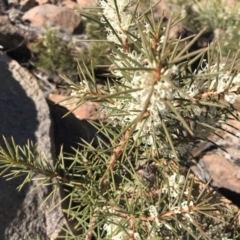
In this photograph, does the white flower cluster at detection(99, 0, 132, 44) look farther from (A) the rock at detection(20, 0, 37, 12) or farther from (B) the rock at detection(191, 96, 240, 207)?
(A) the rock at detection(20, 0, 37, 12)

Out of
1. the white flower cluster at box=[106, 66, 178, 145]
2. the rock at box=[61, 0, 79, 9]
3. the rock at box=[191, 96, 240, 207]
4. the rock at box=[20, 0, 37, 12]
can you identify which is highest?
the white flower cluster at box=[106, 66, 178, 145]

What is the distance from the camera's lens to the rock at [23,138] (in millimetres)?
2312

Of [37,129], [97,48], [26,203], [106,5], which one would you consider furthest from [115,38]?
[97,48]

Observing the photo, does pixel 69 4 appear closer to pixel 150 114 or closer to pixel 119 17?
pixel 119 17

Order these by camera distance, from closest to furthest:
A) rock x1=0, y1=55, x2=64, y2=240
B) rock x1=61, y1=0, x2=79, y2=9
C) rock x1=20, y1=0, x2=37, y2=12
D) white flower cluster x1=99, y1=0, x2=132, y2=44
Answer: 1. white flower cluster x1=99, y1=0, x2=132, y2=44
2. rock x1=0, y1=55, x2=64, y2=240
3. rock x1=20, y1=0, x2=37, y2=12
4. rock x1=61, y1=0, x2=79, y2=9

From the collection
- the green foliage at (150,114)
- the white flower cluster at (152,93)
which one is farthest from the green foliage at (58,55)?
the white flower cluster at (152,93)

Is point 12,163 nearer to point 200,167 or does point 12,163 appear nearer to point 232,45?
point 200,167

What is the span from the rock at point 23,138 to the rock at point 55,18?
1.62 metres

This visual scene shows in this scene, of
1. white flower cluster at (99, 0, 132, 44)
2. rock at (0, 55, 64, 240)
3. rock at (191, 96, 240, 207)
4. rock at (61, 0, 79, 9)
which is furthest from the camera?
rock at (61, 0, 79, 9)

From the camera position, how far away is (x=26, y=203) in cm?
237

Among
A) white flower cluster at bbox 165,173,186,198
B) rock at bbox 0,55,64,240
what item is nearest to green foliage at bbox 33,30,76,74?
rock at bbox 0,55,64,240

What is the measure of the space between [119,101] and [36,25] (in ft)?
11.7

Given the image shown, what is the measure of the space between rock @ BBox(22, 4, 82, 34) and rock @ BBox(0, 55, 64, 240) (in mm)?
1621

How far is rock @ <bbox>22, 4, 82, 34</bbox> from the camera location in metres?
4.75
